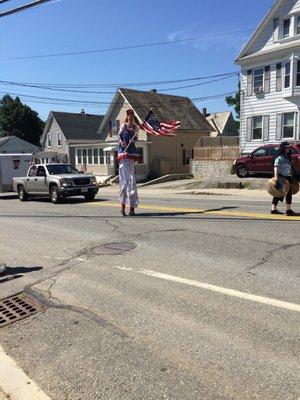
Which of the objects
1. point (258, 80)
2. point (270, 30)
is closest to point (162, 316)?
point (258, 80)

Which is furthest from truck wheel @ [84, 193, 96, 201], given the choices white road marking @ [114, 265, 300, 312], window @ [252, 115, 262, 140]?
window @ [252, 115, 262, 140]

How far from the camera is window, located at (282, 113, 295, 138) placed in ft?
94.3

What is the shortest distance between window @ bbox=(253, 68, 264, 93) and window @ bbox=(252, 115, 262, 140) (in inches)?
70.0

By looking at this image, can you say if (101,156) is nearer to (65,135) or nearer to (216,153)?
(65,135)

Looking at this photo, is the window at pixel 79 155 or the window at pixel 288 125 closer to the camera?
the window at pixel 288 125

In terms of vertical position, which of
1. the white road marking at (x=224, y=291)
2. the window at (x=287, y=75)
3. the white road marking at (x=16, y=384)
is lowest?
the white road marking at (x=16, y=384)

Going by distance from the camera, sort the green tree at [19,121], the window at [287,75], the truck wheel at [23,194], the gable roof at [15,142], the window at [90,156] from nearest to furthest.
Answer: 1. the truck wheel at [23,194]
2. the window at [287,75]
3. the window at [90,156]
4. the gable roof at [15,142]
5. the green tree at [19,121]

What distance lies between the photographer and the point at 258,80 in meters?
30.5

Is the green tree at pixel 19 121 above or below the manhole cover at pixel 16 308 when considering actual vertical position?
above

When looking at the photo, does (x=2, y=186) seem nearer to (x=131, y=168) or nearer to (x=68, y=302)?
(x=131, y=168)

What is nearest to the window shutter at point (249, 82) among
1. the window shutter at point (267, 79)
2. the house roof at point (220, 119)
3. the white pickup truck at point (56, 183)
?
the window shutter at point (267, 79)

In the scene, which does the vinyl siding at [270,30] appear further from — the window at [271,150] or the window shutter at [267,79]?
the window at [271,150]

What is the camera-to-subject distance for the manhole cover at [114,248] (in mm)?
7816

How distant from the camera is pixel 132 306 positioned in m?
5.18
